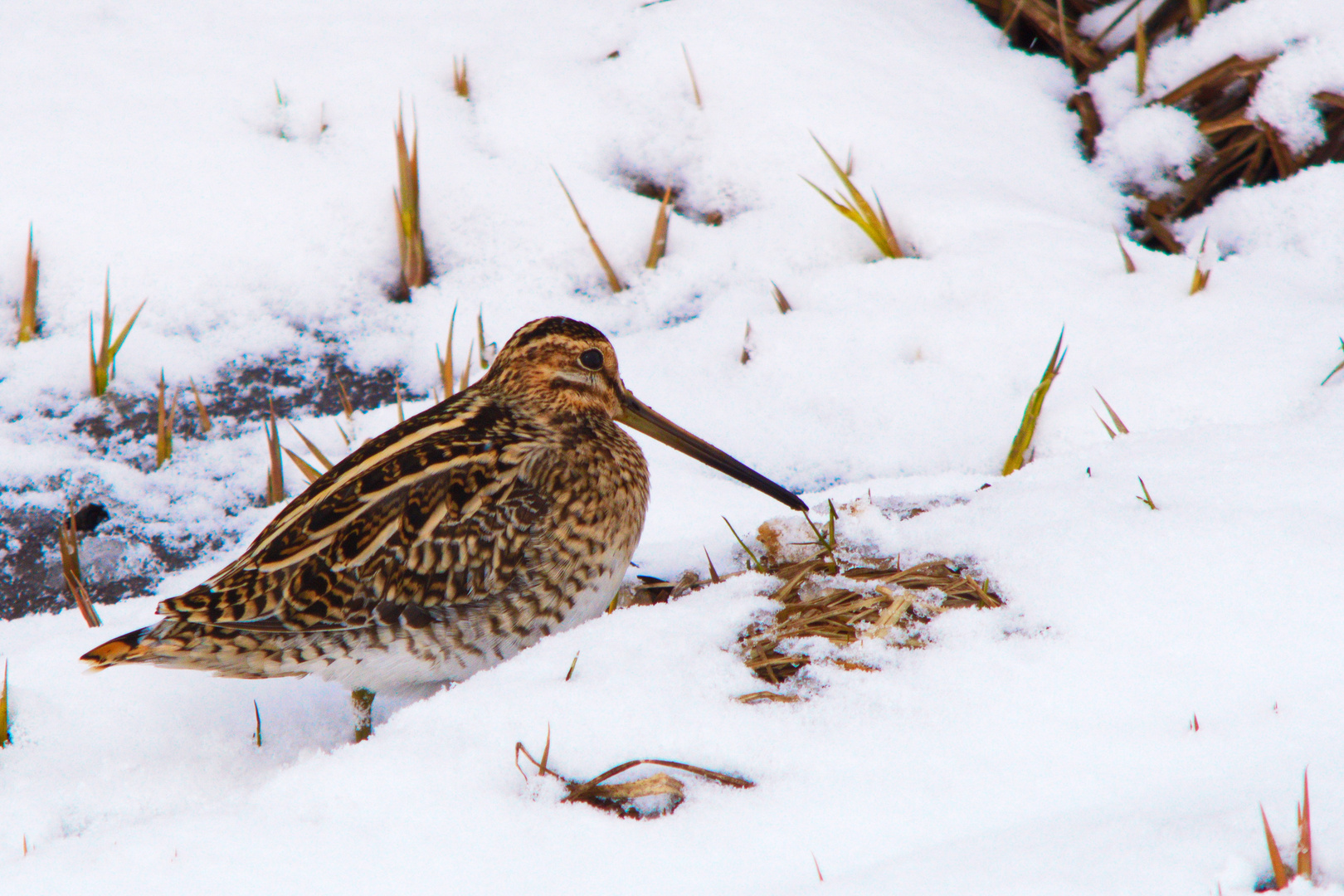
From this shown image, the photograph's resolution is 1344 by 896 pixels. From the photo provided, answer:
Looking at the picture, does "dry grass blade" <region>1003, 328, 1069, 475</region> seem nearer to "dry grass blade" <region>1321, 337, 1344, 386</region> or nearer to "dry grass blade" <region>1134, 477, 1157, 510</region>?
"dry grass blade" <region>1134, 477, 1157, 510</region>

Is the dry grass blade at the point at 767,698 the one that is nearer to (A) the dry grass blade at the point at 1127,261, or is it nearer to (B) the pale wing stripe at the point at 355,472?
(B) the pale wing stripe at the point at 355,472

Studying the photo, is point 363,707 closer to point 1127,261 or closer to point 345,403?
point 345,403

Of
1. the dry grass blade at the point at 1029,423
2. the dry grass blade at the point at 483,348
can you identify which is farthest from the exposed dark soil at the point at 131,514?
the dry grass blade at the point at 1029,423

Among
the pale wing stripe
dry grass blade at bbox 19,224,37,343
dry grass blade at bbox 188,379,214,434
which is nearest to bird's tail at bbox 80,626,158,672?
the pale wing stripe

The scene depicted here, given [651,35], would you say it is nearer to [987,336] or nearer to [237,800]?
[987,336]

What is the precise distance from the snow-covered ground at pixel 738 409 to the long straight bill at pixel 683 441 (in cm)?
15

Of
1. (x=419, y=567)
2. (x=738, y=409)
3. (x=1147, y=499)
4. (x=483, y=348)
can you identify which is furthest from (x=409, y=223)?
(x=1147, y=499)

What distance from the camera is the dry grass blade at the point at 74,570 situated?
8.04ft

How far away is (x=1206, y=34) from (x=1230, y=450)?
82.0 inches

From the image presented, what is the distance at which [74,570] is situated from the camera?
2.61 m

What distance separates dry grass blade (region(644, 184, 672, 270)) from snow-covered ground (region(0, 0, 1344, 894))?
63 mm

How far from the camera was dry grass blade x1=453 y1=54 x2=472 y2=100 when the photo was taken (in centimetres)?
397

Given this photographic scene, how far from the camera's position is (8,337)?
10.8 feet

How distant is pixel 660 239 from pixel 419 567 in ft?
5.71
